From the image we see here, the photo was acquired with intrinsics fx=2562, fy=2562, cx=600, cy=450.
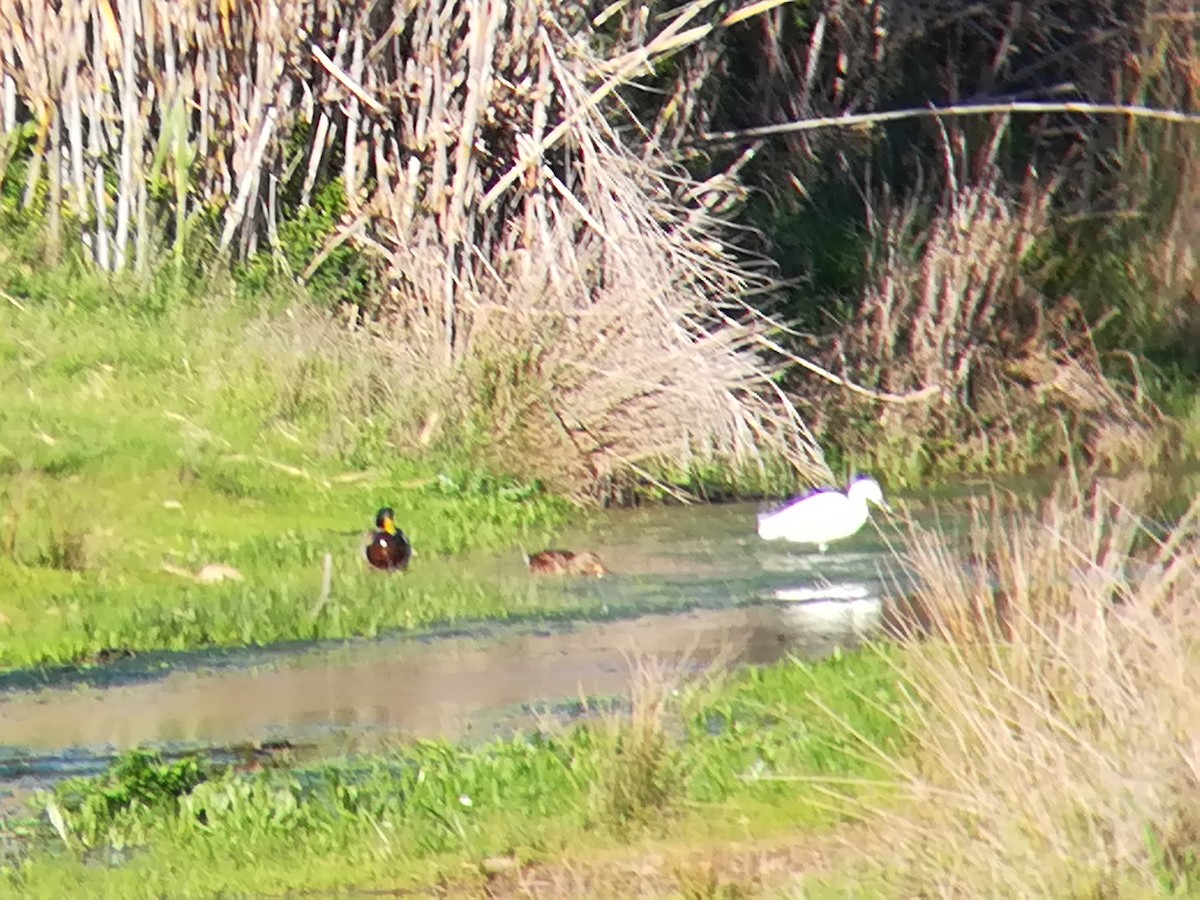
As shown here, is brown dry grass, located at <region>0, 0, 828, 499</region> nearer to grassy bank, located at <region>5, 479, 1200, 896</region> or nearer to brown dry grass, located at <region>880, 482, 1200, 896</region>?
grassy bank, located at <region>5, 479, 1200, 896</region>

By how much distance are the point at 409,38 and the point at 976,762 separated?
1339cm

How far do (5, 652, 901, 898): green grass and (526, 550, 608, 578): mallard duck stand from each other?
4.95m

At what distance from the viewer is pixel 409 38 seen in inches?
779

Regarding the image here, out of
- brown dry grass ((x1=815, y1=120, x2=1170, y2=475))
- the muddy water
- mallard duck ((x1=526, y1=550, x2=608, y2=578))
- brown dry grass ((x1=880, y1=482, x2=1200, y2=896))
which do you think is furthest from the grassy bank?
brown dry grass ((x1=815, y1=120, x2=1170, y2=475))

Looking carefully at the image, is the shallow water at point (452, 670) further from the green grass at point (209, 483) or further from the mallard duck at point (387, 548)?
the mallard duck at point (387, 548)

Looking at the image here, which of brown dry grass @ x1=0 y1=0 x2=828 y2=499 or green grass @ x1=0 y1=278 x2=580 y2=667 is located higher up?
brown dry grass @ x1=0 y1=0 x2=828 y2=499

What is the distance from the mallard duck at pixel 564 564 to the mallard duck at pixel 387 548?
2.53 ft

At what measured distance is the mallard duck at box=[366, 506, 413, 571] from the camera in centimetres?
1420

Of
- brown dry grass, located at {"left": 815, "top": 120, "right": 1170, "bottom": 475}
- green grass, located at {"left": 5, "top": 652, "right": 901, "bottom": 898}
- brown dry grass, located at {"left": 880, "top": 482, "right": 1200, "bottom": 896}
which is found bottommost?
brown dry grass, located at {"left": 815, "top": 120, "right": 1170, "bottom": 475}

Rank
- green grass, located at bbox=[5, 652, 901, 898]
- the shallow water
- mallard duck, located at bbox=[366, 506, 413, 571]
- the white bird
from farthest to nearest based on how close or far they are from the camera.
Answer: the white bird < mallard duck, located at bbox=[366, 506, 413, 571] < the shallow water < green grass, located at bbox=[5, 652, 901, 898]

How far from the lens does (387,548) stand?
1420 cm

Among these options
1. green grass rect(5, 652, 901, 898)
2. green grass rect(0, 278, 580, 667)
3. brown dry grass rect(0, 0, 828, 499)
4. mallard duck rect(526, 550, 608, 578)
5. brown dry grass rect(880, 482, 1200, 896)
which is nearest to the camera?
brown dry grass rect(880, 482, 1200, 896)

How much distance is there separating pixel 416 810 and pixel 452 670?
3.12 metres

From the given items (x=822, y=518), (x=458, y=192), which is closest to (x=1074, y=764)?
(x=822, y=518)
